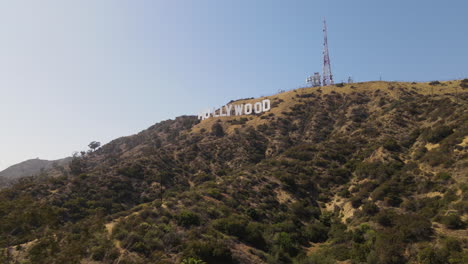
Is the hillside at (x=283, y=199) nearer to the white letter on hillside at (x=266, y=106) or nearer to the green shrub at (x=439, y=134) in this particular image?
the green shrub at (x=439, y=134)

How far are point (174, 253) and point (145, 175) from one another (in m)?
42.5

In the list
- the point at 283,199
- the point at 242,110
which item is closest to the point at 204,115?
the point at 242,110

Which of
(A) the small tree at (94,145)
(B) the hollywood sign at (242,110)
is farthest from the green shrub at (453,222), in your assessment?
(A) the small tree at (94,145)

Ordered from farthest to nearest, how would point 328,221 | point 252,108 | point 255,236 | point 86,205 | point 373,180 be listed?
point 252,108 < point 86,205 < point 373,180 < point 328,221 < point 255,236

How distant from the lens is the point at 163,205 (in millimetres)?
38875

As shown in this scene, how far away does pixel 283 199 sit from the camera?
47.2 m

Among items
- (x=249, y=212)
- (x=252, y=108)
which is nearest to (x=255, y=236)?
(x=249, y=212)

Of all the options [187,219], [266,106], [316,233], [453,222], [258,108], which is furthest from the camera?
[258,108]

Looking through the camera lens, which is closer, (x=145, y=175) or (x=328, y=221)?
(x=328, y=221)

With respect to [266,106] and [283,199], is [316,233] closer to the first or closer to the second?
[283,199]

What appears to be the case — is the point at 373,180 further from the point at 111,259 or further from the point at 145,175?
the point at 145,175

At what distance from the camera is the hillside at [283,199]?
2480 cm

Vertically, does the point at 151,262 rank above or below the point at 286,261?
above

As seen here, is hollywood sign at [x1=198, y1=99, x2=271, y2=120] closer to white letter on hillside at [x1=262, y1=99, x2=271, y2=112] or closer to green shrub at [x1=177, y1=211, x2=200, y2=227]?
white letter on hillside at [x1=262, y1=99, x2=271, y2=112]
